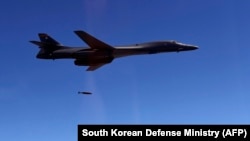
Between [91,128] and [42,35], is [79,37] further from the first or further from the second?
[91,128]

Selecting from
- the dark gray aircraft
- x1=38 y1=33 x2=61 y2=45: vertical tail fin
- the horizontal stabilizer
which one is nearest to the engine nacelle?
the dark gray aircraft

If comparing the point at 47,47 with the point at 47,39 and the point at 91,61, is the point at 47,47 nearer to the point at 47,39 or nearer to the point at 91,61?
the point at 47,39

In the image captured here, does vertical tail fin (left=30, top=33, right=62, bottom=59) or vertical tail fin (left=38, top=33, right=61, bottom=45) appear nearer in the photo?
vertical tail fin (left=30, top=33, right=62, bottom=59)

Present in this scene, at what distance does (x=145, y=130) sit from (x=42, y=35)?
41971mm

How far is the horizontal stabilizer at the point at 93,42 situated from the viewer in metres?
64.9

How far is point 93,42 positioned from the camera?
66062 mm

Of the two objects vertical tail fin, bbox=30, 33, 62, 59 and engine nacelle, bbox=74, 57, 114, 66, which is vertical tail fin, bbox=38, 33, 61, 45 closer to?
vertical tail fin, bbox=30, 33, 62, 59

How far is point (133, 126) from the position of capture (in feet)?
123

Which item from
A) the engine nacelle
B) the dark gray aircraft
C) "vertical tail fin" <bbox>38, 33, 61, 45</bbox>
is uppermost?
"vertical tail fin" <bbox>38, 33, 61, 45</bbox>

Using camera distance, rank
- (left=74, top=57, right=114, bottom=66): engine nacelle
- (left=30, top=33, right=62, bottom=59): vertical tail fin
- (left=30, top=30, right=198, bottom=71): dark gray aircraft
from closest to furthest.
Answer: (left=30, top=30, right=198, bottom=71): dark gray aircraft → (left=74, top=57, right=114, bottom=66): engine nacelle → (left=30, top=33, right=62, bottom=59): vertical tail fin

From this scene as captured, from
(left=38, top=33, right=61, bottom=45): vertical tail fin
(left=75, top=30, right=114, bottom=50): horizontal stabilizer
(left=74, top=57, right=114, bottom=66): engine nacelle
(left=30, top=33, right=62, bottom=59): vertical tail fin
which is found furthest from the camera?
(left=38, top=33, right=61, bottom=45): vertical tail fin

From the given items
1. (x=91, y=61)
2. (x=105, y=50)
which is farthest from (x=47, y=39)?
(x=105, y=50)

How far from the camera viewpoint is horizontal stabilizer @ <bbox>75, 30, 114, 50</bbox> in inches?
2557

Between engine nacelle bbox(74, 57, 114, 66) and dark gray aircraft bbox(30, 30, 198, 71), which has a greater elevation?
dark gray aircraft bbox(30, 30, 198, 71)
